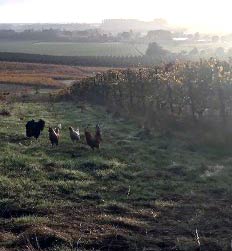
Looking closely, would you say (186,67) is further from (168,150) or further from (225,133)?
(168,150)

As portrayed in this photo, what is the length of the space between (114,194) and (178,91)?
23706mm

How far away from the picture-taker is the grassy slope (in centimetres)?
1656

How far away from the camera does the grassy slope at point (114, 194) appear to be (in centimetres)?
1656

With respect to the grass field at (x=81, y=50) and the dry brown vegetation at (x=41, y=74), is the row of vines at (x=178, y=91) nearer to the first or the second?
the dry brown vegetation at (x=41, y=74)

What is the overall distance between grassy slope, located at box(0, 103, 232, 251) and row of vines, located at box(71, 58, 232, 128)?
29.6 ft

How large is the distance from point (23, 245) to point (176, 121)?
28.9 metres

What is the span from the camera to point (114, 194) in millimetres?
21688

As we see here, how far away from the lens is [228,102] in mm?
41656

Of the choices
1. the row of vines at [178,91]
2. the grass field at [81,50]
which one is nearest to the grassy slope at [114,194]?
the row of vines at [178,91]

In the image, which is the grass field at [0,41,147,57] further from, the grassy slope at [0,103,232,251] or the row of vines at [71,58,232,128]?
the grassy slope at [0,103,232,251]

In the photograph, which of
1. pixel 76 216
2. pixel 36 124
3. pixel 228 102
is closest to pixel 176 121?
pixel 228 102

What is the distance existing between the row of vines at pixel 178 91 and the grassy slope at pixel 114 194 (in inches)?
355

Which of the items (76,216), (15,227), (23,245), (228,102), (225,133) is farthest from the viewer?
(228,102)

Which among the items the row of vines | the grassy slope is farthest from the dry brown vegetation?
the grassy slope
